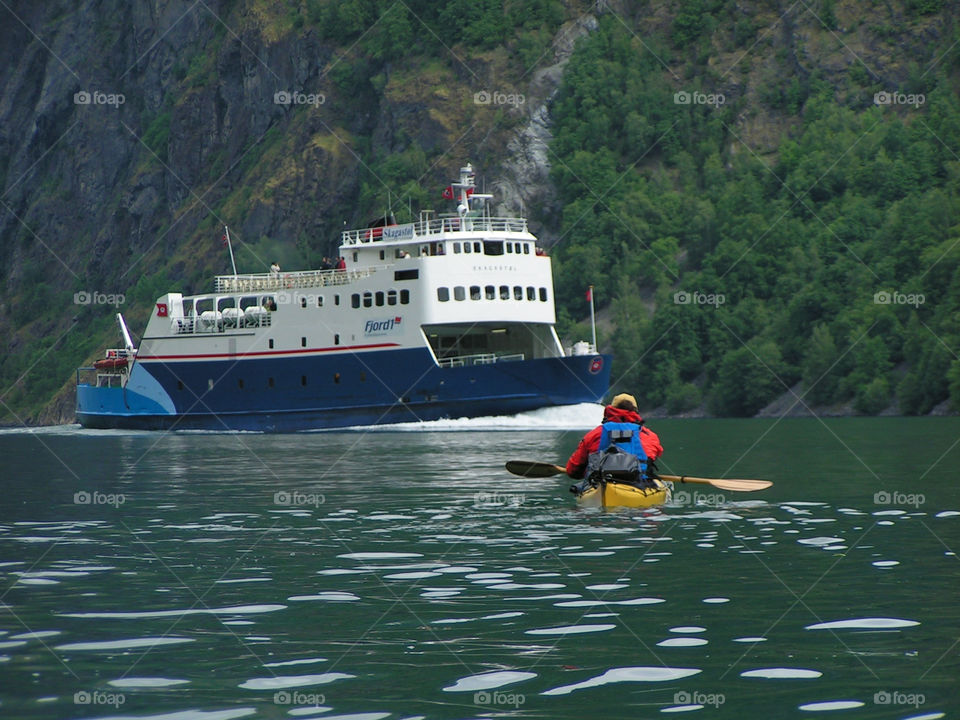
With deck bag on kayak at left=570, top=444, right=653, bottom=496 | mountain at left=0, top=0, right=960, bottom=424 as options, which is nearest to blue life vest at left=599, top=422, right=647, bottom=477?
deck bag on kayak at left=570, top=444, right=653, bottom=496

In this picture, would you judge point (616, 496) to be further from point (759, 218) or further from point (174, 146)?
point (174, 146)

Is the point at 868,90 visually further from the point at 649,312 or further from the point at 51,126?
the point at 51,126

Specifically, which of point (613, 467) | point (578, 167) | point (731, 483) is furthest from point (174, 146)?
point (613, 467)

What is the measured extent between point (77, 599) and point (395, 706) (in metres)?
5.11

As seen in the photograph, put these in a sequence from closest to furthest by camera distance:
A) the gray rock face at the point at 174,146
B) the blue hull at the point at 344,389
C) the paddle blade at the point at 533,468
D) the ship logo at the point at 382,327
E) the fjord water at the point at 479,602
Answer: the fjord water at the point at 479,602 < the paddle blade at the point at 533,468 < the blue hull at the point at 344,389 < the ship logo at the point at 382,327 < the gray rock face at the point at 174,146

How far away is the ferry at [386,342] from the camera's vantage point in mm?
52312

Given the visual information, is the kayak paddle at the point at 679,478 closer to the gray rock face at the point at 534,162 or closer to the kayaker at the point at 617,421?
the kayaker at the point at 617,421

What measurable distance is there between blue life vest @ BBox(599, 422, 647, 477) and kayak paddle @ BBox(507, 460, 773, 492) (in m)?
0.92

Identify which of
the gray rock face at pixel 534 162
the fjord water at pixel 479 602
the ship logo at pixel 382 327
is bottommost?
the fjord water at pixel 479 602

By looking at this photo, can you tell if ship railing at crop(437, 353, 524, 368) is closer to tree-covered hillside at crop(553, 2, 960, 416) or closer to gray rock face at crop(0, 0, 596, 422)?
tree-covered hillside at crop(553, 2, 960, 416)

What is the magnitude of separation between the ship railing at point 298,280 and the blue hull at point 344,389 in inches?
124

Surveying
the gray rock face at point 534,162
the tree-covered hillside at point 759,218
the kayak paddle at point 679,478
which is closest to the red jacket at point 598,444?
the kayak paddle at point 679,478

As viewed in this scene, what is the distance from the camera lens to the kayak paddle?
Result: 20.5 meters

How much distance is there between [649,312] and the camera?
94.1m
